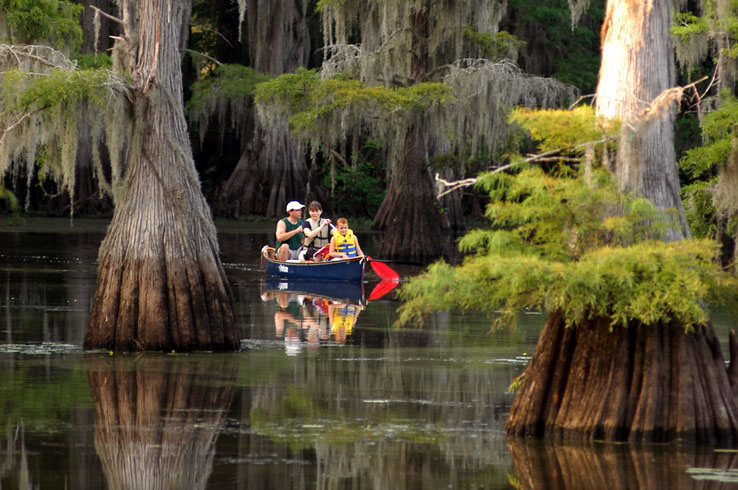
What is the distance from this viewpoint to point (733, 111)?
13.6m

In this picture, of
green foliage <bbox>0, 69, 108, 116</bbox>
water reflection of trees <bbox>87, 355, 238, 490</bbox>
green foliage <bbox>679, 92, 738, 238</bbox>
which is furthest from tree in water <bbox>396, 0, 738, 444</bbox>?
green foliage <bbox>0, 69, 108, 116</bbox>

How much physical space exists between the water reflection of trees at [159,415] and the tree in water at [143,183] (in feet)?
1.40

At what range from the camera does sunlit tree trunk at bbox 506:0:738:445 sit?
8.71 meters

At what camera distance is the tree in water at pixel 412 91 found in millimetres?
26484

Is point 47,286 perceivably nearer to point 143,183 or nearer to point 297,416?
point 143,183

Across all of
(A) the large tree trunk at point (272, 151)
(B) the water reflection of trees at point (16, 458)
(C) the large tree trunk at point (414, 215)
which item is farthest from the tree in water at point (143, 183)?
(A) the large tree trunk at point (272, 151)

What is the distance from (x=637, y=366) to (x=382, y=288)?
12.8 meters

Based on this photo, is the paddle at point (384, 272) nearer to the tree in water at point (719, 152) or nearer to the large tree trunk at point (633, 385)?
the tree in water at point (719, 152)

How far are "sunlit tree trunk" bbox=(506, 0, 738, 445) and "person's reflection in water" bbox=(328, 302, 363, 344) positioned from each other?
5287mm

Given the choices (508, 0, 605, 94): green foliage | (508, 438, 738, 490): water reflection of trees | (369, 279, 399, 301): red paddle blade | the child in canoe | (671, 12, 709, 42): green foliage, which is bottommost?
(508, 438, 738, 490): water reflection of trees

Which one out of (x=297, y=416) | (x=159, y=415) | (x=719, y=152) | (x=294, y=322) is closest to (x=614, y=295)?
(x=297, y=416)

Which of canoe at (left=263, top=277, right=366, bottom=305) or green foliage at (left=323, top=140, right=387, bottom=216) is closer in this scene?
canoe at (left=263, top=277, right=366, bottom=305)

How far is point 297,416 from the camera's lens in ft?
32.2

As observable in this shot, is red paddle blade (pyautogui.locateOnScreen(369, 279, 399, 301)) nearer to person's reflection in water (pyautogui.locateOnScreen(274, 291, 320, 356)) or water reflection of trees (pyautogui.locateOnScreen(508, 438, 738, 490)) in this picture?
person's reflection in water (pyautogui.locateOnScreen(274, 291, 320, 356))
